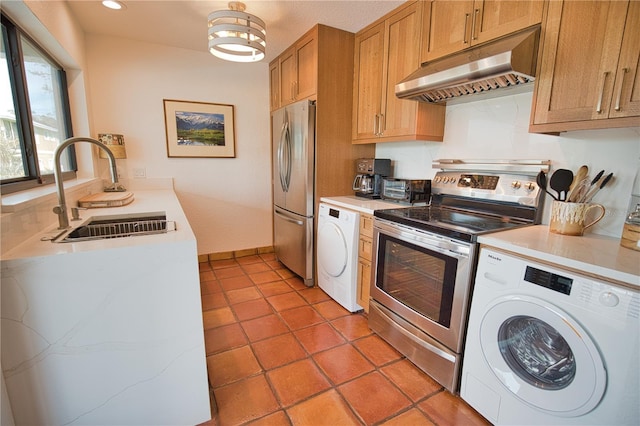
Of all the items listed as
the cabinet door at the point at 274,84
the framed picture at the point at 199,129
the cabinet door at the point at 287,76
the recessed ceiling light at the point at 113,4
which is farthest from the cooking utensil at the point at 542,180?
the recessed ceiling light at the point at 113,4

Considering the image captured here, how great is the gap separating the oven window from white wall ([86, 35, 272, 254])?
2.22 meters

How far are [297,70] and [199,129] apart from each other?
52.4 inches

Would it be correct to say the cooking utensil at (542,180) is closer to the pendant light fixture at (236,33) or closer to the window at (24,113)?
the pendant light fixture at (236,33)

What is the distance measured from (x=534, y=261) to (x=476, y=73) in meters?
1.02

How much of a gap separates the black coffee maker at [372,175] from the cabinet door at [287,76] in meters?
1.07

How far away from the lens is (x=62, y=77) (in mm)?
2531

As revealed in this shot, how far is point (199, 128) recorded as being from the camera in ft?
11.0

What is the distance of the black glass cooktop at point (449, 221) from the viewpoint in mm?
1508

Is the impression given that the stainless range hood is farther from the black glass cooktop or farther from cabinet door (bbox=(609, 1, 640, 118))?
the black glass cooktop

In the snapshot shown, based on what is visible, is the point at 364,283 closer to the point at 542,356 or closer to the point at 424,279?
the point at 424,279

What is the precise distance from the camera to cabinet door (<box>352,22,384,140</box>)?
8.11 feet


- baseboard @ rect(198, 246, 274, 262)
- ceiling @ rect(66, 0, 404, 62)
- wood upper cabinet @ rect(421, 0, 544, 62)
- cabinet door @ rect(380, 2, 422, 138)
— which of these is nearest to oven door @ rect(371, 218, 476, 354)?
cabinet door @ rect(380, 2, 422, 138)

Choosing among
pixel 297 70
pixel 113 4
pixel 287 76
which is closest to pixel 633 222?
pixel 297 70

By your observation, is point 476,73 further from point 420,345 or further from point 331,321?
point 331,321
